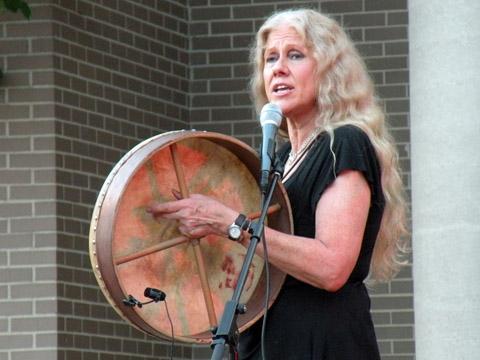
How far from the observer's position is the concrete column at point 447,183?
7246mm

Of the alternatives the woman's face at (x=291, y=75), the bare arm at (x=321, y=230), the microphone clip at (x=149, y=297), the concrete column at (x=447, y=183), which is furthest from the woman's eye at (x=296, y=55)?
the concrete column at (x=447, y=183)

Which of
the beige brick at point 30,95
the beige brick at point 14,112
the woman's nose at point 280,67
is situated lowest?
the woman's nose at point 280,67

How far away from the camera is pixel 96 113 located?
9.02 m

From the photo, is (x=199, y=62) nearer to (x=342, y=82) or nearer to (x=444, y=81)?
(x=444, y=81)

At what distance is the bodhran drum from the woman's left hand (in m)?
0.04

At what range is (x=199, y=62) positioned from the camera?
9922mm

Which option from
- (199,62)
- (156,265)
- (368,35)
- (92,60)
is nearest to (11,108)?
(92,60)

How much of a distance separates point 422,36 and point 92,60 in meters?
2.18

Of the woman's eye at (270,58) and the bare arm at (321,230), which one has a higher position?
the woman's eye at (270,58)

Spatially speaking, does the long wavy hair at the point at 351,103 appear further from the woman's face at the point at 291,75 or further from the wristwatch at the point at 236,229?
the wristwatch at the point at 236,229

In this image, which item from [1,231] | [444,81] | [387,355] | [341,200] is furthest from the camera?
[387,355]

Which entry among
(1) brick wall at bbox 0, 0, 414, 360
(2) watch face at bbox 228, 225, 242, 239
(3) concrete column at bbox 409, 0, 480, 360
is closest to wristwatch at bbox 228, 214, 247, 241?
(2) watch face at bbox 228, 225, 242, 239

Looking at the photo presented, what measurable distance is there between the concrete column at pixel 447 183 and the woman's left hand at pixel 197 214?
8.52ft

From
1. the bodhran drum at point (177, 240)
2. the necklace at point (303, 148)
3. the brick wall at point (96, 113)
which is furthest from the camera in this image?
the brick wall at point (96, 113)
